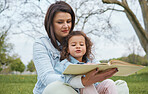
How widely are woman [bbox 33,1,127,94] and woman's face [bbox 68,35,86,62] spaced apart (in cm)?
13

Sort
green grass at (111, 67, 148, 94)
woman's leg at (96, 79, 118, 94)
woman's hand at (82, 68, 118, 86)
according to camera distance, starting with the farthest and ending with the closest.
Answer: green grass at (111, 67, 148, 94) → woman's leg at (96, 79, 118, 94) → woman's hand at (82, 68, 118, 86)

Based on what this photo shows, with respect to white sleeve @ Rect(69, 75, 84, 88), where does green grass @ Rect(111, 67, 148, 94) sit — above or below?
below

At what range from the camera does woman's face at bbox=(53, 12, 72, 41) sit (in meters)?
2.03

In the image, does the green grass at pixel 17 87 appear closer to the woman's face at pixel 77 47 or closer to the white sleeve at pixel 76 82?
the woman's face at pixel 77 47

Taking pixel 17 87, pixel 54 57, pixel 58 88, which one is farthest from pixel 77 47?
pixel 17 87

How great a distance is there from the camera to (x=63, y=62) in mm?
1829

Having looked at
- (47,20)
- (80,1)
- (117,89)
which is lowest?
(117,89)

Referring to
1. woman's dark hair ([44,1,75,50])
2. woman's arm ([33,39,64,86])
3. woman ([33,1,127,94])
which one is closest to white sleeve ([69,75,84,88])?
woman ([33,1,127,94])

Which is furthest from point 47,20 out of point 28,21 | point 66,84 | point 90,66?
point 28,21

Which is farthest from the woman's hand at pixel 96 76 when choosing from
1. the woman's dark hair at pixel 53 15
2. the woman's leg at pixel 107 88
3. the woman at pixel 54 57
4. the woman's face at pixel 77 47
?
the woman's dark hair at pixel 53 15

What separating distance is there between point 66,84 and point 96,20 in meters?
8.68

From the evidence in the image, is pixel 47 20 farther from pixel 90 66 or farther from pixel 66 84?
pixel 90 66

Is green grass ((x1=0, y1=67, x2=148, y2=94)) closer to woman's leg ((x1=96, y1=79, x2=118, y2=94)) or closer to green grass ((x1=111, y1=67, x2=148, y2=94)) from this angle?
green grass ((x1=111, y1=67, x2=148, y2=94))

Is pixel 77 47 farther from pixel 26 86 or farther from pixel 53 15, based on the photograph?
pixel 26 86
